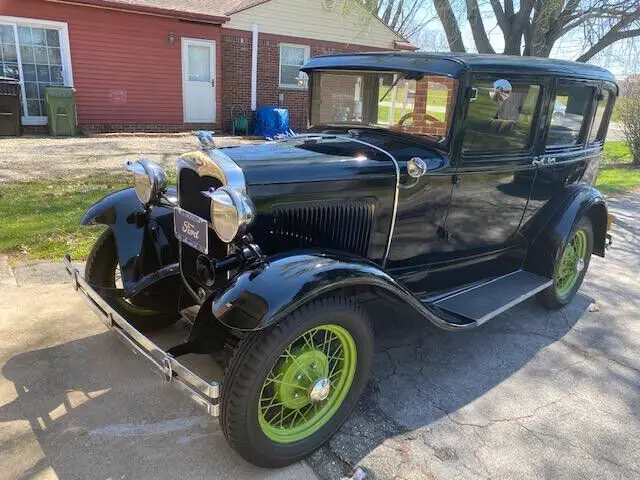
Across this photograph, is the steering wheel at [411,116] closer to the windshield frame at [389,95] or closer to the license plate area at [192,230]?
the windshield frame at [389,95]

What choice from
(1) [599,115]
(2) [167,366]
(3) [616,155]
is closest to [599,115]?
(1) [599,115]

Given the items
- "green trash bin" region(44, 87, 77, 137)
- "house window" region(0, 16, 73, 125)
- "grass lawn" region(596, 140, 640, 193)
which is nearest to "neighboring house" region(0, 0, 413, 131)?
"house window" region(0, 16, 73, 125)

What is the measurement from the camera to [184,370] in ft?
6.99

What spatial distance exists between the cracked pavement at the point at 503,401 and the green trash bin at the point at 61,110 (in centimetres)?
995

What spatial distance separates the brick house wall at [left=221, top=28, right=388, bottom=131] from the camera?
1347 cm

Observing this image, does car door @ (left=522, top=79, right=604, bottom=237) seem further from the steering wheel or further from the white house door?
the white house door

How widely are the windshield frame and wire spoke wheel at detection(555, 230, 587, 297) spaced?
1817 mm

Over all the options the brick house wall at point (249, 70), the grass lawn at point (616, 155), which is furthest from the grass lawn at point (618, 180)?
the brick house wall at point (249, 70)

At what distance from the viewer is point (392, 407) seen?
2869 millimetres

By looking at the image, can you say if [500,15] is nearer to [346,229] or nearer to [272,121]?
[272,121]

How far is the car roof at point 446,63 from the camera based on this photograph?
3133mm

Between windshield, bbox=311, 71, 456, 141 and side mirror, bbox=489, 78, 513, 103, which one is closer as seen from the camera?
side mirror, bbox=489, 78, 513, 103

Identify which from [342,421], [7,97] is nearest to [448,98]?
[342,421]

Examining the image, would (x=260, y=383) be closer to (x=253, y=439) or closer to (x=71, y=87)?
(x=253, y=439)
